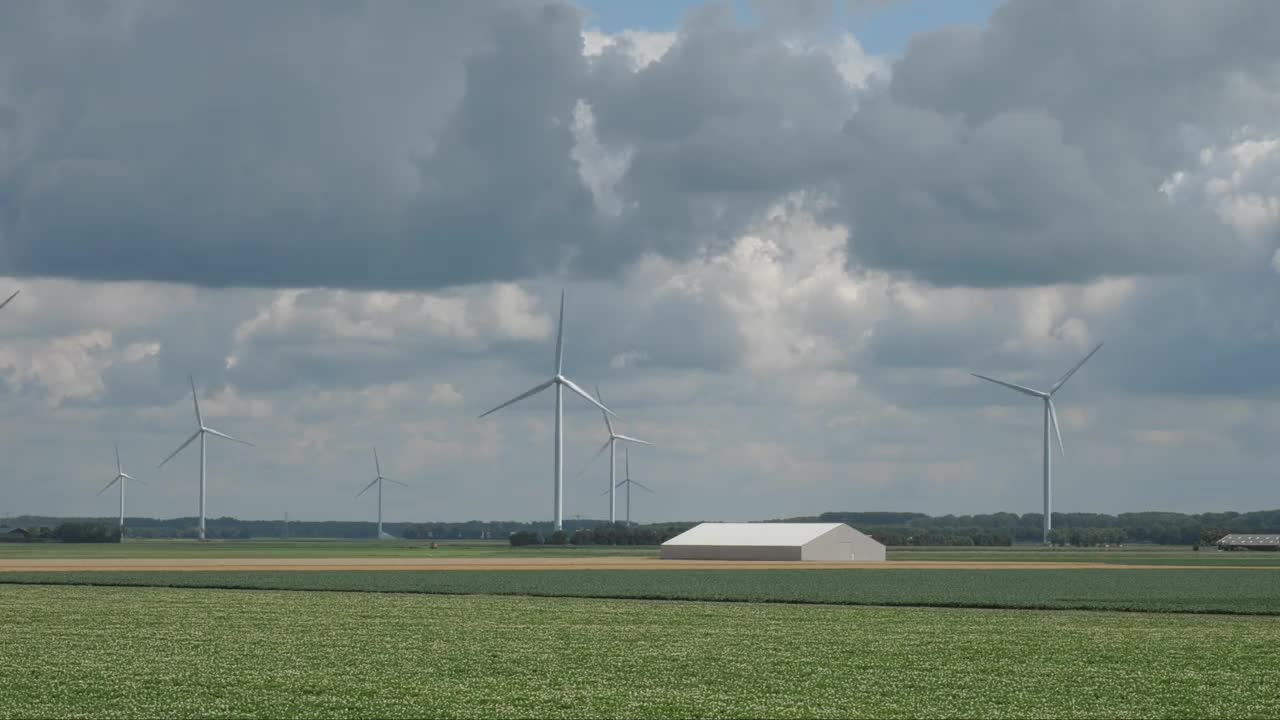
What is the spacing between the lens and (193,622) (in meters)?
54.8

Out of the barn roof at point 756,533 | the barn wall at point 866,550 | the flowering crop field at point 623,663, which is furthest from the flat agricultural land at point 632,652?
the barn wall at point 866,550

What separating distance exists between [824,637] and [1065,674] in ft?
38.3

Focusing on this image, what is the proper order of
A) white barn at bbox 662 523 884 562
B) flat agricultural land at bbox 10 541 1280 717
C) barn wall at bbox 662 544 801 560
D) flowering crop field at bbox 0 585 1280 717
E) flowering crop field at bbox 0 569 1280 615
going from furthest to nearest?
white barn at bbox 662 523 884 562 → barn wall at bbox 662 544 801 560 → flowering crop field at bbox 0 569 1280 615 → flat agricultural land at bbox 10 541 1280 717 → flowering crop field at bbox 0 585 1280 717

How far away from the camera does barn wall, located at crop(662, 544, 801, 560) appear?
14700 cm

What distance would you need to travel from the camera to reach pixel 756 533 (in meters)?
153

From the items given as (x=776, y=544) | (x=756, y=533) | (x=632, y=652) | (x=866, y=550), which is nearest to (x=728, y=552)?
(x=756, y=533)

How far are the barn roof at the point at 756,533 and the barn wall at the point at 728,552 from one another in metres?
0.49

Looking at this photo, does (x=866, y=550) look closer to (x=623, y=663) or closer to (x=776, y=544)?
(x=776, y=544)

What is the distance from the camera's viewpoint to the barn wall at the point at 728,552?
147m

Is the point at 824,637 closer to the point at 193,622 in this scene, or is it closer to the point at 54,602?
the point at 193,622

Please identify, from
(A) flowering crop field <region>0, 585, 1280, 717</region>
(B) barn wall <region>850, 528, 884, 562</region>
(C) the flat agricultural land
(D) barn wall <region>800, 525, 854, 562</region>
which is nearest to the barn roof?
(D) barn wall <region>800, 525, 854, 562</region>

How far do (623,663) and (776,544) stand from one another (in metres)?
108

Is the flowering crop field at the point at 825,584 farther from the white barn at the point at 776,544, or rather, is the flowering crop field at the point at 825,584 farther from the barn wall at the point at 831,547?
the white barn at the point at 776,544

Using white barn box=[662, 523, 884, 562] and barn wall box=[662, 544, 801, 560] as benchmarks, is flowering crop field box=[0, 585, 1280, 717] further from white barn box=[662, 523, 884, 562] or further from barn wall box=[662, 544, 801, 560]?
white barn box=[662, 523, 884, 562]
